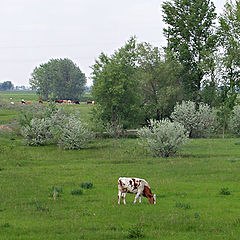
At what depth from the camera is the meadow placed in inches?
609

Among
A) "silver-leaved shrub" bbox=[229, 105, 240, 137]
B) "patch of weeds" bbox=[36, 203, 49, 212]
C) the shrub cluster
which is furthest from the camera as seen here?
"silver-leaved shrub" bbox=[229, 105, 240, 137]

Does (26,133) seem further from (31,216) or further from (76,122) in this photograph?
(31,216)

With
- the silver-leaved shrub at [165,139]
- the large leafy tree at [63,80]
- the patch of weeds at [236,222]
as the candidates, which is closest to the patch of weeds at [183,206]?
the patch of weeds at [236,222]

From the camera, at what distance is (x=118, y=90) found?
2544 inches

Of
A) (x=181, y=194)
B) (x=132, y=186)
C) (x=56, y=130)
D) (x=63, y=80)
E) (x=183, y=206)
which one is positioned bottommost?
(x=181, y=194)

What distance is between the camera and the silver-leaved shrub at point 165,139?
4075 centimetres

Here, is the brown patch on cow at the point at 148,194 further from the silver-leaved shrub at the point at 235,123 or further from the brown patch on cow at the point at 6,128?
the brown patch on cow at the point at 6,128

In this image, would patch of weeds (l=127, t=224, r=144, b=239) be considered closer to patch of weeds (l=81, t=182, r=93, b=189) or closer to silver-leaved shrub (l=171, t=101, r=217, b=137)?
patch of weeds (l=81, t=182, r=93, b=189)

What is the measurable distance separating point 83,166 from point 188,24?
2004 inches

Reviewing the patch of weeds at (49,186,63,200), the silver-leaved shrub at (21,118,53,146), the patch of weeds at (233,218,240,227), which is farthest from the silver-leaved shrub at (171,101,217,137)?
the patch of weeds at (233,218,240,227)

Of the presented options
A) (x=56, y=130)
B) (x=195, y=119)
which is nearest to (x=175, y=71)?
(x=195, y=119)

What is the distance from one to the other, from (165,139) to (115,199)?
66.8ft

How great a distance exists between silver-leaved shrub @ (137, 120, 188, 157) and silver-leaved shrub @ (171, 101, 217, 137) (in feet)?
76.7

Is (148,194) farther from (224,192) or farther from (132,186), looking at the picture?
(224,192)
